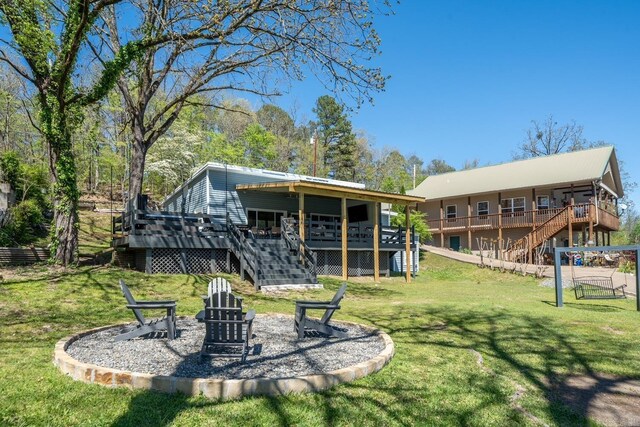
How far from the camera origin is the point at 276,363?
489 centimetres

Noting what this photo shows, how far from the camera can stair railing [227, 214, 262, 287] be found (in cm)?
1309

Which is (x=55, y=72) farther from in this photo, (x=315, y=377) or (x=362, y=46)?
(x=315, y=377)

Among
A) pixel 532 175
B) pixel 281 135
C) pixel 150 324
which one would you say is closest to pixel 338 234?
pixel 150 324

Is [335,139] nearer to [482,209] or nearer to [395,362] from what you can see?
[482,209]

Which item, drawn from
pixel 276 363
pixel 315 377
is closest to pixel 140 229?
pixel 276 363

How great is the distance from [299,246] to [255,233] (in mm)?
3245

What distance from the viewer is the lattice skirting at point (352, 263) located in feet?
59.8

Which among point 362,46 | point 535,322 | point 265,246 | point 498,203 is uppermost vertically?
point 362,46

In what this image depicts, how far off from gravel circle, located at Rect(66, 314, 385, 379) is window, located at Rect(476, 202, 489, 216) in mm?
27922

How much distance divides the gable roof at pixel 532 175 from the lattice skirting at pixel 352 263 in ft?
47.0

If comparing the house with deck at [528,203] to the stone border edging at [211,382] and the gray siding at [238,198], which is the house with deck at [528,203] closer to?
the gray siding at [238,198]

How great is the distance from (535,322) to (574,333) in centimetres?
102

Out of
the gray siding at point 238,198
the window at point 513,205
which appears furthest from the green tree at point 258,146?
the window at point 513,205

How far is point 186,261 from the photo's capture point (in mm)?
14336
